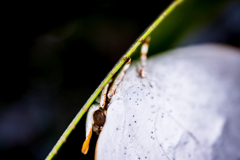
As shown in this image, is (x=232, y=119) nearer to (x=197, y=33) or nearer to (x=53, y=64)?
(x=197, y=33)

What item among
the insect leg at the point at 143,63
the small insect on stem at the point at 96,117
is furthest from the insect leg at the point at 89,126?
the insect leg at the point at 143,63

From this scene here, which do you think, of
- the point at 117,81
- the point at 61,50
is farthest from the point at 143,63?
the point at 61,50

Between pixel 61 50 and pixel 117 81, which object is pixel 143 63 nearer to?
→ pixel 117 81

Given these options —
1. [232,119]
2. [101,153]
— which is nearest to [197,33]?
[232,119]

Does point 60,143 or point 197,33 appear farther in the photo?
point 197,33

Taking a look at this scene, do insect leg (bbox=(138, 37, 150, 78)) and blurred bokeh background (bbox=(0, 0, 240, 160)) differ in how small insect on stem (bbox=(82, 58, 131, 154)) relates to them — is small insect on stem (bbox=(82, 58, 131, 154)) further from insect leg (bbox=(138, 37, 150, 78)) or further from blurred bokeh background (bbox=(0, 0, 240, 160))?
blurred bokeh background (bbox=(0, 0, 240, 160))

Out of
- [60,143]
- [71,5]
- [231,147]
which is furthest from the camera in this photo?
[71,5]

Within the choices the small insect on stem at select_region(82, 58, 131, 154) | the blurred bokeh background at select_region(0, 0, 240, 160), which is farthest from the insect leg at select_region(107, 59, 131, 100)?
the blurred bokeh background at select_region(0, 0, 240, 160)

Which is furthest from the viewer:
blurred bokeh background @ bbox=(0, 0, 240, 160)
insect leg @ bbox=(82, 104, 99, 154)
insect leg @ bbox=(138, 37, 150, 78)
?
blurred bokeh background @ bbox=(0, 0, 240, 160)
